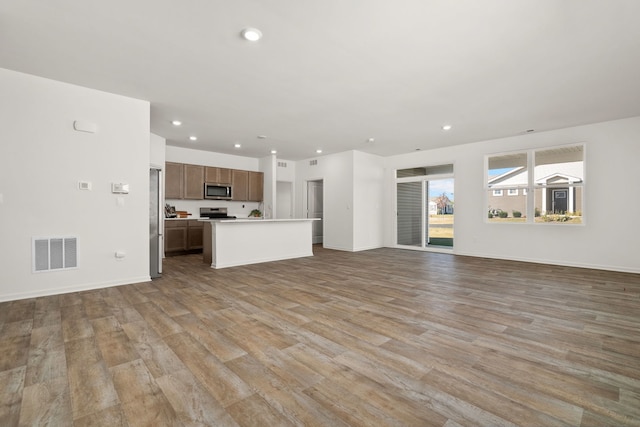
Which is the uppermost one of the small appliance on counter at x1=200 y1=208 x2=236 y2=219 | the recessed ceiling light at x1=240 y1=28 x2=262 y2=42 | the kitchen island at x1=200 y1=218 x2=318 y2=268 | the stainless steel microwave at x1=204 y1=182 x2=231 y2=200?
the recessed ceiling light at x1=240 y1=28 x2=262 y2=42

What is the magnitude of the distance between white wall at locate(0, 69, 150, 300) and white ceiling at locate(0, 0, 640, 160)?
0.30 meters

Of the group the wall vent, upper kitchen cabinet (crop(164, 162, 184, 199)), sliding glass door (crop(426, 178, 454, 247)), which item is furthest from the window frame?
the wall vent

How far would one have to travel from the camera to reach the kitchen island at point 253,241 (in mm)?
5551

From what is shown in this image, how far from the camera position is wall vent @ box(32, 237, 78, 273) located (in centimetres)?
356

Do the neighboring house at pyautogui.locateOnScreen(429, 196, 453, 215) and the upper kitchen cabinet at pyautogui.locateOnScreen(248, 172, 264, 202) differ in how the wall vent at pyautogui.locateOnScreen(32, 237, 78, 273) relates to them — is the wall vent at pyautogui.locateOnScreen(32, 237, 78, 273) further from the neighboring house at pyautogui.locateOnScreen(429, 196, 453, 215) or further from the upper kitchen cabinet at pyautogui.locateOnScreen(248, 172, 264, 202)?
the neighboring house at pyautogui.locateOnScreen(429, 196, 453, 215)

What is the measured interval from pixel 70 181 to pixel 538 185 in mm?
8191

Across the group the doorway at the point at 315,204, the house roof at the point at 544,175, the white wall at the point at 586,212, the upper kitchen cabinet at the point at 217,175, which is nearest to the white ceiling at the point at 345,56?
the white wall at the point at 586,212

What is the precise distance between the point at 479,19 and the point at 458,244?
567cm

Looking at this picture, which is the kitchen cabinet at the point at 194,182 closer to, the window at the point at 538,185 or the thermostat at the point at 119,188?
the thermostat at the point at 119,188

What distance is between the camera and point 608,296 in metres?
3.63

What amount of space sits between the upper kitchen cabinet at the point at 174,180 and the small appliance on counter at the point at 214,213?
32.1 inches

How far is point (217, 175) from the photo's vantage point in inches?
310

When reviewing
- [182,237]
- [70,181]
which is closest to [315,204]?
[182,237]

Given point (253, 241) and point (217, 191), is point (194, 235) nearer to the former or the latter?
point (217, 191)
